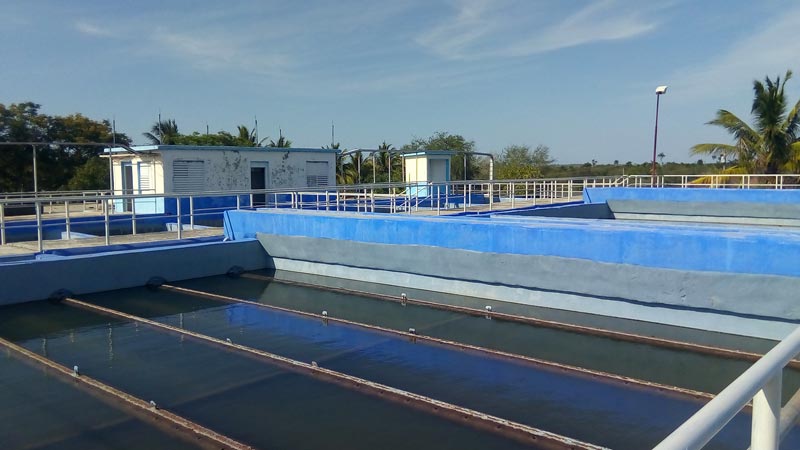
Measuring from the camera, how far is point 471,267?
382 inches

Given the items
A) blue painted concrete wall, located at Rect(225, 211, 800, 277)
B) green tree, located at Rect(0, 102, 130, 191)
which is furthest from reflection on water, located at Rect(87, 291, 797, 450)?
green tree, located at Rect(0, 102, 130, 191)

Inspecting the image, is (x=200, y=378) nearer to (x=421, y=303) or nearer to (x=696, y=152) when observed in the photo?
(x=421, y=303)

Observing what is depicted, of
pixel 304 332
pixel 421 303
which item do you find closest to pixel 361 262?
pixel 421 303

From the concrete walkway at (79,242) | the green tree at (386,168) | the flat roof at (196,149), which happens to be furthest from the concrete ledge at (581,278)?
the green tree at (386,168)

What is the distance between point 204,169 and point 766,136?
25.7 m

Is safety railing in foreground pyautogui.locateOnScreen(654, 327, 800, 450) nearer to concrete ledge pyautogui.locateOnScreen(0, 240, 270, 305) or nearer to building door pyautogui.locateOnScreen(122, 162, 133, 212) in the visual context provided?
concrete ledge pyautogui.locateOnScreen(0, 240, 270, 305)

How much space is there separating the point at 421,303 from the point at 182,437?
5.10m

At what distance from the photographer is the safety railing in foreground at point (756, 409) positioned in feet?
5.40

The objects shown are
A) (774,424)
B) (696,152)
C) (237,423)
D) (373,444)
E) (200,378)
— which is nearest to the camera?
(774,424)

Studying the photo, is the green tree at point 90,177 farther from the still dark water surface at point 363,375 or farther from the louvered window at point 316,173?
the still dark water surface at point 363,375

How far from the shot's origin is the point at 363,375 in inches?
243

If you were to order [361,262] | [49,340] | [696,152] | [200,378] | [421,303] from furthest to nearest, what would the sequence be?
[696,152] → [361,262] → [421,303] → [49,340] → [200,378]

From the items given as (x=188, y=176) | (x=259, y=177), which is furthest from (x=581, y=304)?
(x=259, y=177)

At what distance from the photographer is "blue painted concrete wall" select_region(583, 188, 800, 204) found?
61.8 feet
